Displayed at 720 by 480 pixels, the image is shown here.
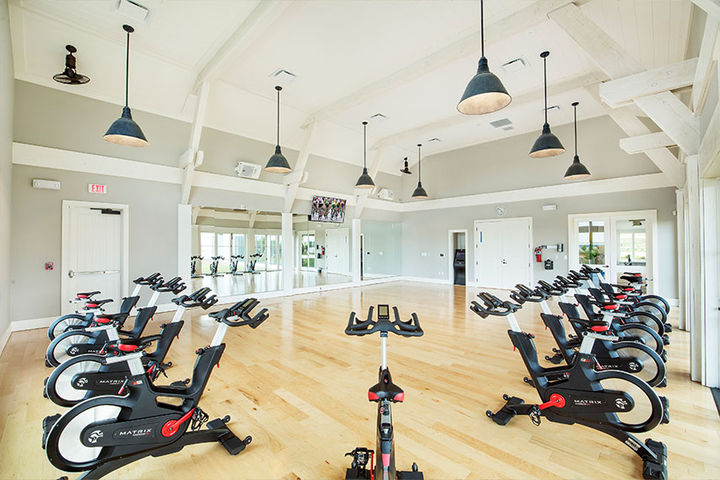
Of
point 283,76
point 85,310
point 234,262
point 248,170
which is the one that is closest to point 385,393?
point 85,310

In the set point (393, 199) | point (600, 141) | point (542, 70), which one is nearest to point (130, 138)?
point (542, 70)

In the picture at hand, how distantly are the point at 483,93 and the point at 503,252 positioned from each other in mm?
8389

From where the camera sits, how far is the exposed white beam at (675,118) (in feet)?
11.2

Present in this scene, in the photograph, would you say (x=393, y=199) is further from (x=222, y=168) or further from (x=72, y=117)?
(x=72, y=117)

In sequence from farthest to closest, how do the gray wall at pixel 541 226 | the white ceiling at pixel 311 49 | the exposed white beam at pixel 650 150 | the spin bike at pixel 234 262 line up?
the spin bike at pixel 234 262 → the gray wall at pixel 541 226 → the exposed white beam at pixel 650 150 → the white ceiling at pixel 311 49

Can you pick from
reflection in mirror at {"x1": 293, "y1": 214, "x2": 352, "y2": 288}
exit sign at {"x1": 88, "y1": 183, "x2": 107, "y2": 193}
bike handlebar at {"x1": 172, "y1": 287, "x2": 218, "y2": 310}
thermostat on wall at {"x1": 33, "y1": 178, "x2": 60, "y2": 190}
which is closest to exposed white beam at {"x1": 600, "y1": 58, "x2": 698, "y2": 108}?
bike handlebar at {"x1": 172, "y1": 287, "x2": 218, "y2": 310}

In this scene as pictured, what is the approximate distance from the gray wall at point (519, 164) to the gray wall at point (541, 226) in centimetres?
63

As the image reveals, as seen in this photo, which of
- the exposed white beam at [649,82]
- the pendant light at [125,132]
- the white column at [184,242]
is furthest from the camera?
the white column at [184,242]

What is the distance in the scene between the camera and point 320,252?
39.7 feet

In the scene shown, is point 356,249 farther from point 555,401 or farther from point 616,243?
point 555,401

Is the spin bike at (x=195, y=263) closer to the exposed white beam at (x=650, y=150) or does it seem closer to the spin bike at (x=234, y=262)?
the spin bike at (x=234, y=262)

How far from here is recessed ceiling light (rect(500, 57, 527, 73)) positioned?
5789 mm

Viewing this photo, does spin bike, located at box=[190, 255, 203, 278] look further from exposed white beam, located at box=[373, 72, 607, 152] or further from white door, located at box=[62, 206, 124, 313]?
exposed white beam, located at box=[373, 72, 607, 152]

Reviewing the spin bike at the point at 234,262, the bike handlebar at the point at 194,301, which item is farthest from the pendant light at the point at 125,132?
the spin bike at the point at 234,262
